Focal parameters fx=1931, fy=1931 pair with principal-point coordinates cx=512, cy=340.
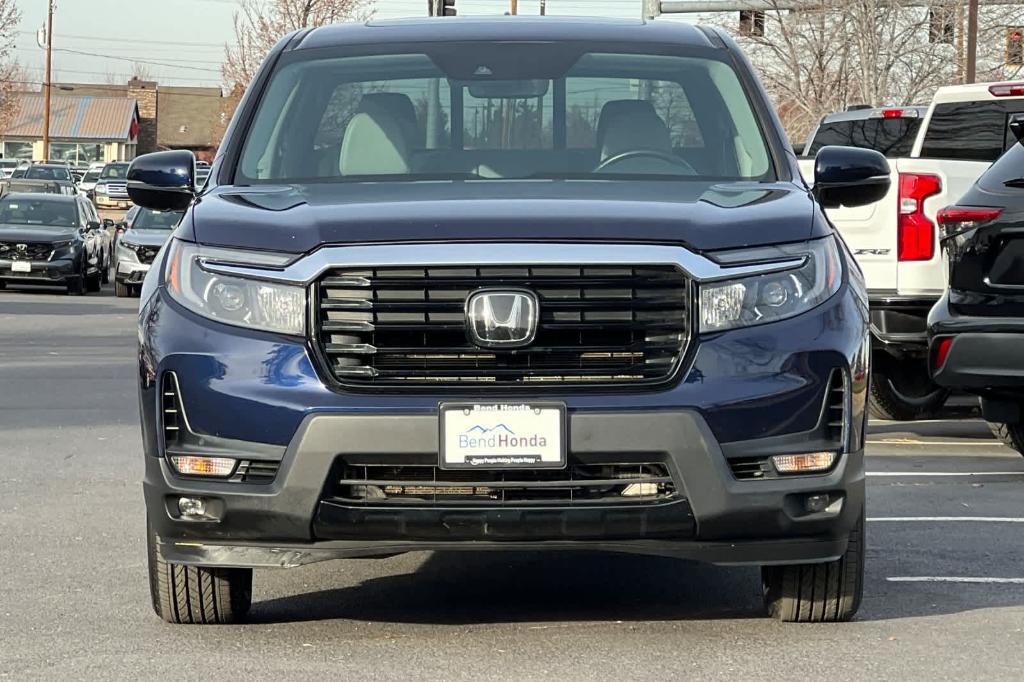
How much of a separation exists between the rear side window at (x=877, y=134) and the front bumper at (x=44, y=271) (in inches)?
618

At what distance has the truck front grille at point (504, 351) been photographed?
535 cm

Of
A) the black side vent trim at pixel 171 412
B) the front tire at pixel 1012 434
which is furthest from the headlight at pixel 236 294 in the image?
the front tire at pixel 1012 434

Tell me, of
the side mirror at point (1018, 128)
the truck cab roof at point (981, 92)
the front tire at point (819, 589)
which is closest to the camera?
the front tire at point (819, 589)

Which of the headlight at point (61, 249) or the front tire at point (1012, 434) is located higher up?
the front tire at point (1012, 434)

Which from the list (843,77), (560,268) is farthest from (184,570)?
(843,77)

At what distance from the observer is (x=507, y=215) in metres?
5.53

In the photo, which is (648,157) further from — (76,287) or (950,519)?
(76,287)

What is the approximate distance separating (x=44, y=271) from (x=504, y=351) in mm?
24854

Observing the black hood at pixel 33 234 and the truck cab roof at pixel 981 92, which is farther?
the black hood at pixel 33 234

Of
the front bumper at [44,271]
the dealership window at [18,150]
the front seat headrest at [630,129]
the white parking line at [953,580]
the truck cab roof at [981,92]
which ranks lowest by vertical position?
the dealership window at [18,150]

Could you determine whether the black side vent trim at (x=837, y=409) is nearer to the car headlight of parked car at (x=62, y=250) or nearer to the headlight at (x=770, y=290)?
A: the headlight at (x=770, y=290)

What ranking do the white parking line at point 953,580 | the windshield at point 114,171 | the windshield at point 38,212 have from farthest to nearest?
the windshield at point 114,171 → the windshield at point 38,212 → the white parking line at point 953,580

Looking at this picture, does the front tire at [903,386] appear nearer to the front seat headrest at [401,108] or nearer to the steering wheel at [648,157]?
the steering wheel at [648,157]

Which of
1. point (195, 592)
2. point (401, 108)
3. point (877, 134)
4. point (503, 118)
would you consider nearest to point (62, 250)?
point (877, 134)
